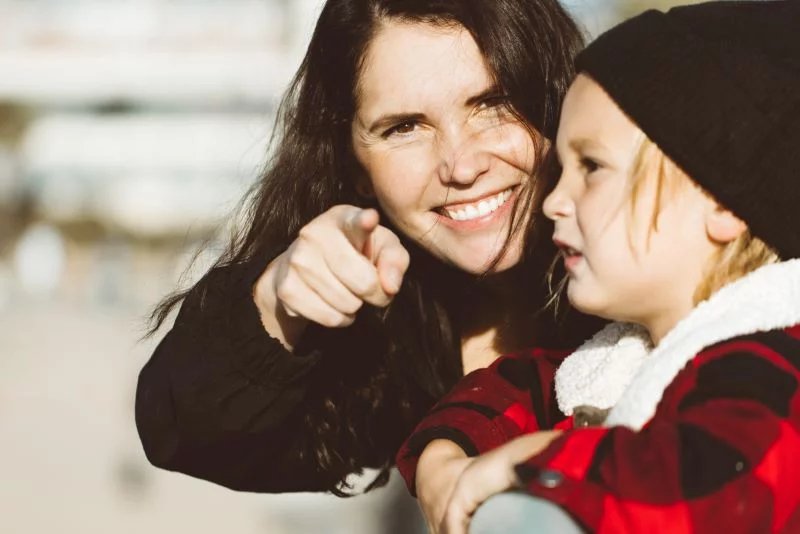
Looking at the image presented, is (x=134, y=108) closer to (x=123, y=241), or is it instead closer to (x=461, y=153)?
(x=123, y=241)

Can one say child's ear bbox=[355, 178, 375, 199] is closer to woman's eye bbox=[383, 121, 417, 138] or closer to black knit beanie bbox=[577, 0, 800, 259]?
woman's eye bbox=[383, 121, 417, 138]

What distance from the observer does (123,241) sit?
731 inches

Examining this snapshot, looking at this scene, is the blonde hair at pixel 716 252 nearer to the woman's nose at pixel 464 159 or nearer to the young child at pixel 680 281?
the young child at pixel 680 281

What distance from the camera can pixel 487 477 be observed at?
1396 millimetres

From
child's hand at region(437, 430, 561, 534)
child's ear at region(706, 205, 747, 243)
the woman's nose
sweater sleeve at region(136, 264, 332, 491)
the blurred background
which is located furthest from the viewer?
the blurred background

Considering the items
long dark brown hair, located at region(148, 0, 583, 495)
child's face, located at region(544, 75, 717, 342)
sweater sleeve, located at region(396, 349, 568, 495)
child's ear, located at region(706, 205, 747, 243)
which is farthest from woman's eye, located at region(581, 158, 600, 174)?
long dark brown hair, located at region(148, 0, 583, 495)

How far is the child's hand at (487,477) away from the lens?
1375mm

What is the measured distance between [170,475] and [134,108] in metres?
16.1

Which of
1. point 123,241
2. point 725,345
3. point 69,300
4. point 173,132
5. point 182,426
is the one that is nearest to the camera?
point 725,345

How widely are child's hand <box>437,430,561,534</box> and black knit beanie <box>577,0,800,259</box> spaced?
1.18 ft

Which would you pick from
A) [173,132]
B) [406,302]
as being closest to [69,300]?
[173,132]

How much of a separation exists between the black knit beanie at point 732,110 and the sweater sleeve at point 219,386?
27.9 inches

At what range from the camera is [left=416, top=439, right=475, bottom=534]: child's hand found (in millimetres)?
1554

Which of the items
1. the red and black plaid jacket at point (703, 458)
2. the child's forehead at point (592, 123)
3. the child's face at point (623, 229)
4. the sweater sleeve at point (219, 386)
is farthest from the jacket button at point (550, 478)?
the sweater sleeve at point (219, 386)
